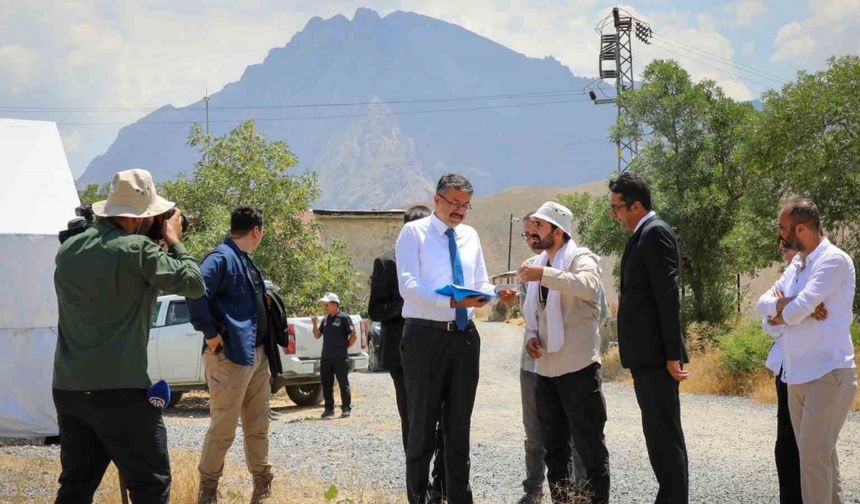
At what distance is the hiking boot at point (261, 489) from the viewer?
6918 millimetres

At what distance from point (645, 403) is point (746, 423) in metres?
8.48

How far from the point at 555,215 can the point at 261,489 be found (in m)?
2.79

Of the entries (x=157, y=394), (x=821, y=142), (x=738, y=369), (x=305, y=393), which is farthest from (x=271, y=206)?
(x=157, y=394)

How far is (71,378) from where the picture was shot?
4.73 meters

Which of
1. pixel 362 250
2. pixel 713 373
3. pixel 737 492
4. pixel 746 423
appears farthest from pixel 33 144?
pixel 362 250

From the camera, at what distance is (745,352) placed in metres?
18.5

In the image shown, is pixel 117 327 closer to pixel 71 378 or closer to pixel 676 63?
pixel 71 378

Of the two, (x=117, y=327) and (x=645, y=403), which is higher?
(x=117, y=327)

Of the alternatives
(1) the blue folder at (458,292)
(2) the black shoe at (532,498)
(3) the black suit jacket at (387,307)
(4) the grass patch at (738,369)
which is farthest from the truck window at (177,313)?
(1) the blue folder at (458,292)

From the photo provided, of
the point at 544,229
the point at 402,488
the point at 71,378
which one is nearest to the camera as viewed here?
the point at 71,378

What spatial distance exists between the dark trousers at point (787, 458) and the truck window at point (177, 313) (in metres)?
12.0

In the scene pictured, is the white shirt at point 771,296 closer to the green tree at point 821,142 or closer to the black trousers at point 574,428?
the black trousers at point 574,428

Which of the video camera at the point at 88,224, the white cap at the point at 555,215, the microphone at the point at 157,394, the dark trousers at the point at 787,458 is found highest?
the white cap at the point at 555,215

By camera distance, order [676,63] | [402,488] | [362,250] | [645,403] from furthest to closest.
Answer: [362,250], [676,63], [402,488], [645,403]
